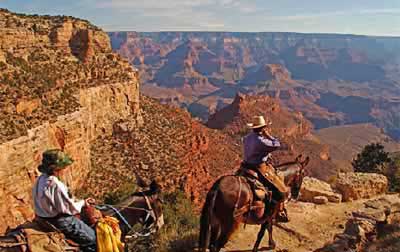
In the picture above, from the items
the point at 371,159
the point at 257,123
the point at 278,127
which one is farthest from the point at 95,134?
the point at 278,127

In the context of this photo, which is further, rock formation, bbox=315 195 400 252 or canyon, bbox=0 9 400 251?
canyon, bbox=0 9 400 251

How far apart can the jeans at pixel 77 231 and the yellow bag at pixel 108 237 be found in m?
0.13

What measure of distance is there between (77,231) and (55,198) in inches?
30.1

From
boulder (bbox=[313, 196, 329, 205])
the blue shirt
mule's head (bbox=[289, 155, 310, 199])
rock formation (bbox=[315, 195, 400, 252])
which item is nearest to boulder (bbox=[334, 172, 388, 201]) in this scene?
boulder (bbox=[313, 196, 329, 205])

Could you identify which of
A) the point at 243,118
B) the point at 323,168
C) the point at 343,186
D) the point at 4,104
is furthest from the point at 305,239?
the point at 243,118

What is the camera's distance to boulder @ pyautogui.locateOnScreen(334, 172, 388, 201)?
1928cm

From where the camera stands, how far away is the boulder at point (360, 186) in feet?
63.3

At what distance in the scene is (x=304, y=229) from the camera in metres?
14.9

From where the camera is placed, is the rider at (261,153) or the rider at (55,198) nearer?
the rider at (55,198)

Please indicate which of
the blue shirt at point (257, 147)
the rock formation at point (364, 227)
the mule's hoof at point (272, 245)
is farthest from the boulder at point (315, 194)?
the blue shirt at point (257, 147)

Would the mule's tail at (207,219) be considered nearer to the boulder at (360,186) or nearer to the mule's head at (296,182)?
the mule's head at (296,182)

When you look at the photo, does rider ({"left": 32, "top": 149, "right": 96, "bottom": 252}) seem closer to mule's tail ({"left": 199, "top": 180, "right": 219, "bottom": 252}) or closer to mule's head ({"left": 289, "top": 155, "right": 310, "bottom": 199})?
mule's tail ({"left": 199, "top": 180, "right": 219, "bottom": 252})

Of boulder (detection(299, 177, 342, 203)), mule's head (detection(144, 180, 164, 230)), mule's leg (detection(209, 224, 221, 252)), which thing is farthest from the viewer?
boulder (detection(299, 177, 342, 203))

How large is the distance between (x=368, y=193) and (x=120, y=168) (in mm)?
23428
